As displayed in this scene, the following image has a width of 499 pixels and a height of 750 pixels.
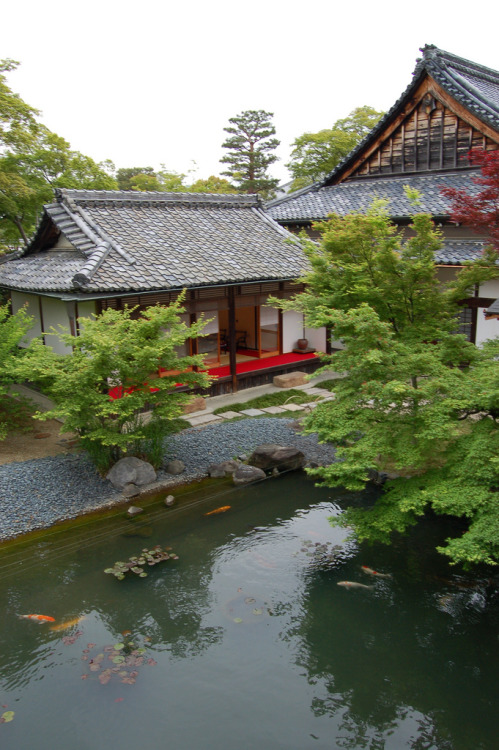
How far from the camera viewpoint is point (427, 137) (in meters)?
20.2

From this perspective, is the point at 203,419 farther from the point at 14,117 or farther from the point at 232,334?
the point at 14,117

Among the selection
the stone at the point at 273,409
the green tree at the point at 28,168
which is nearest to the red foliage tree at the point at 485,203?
the stone at the point at 273,409

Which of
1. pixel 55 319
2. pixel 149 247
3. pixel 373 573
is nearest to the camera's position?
pixel 373 573

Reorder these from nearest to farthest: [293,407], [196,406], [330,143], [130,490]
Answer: [130,490], [196,406], [293,407], [330,143]

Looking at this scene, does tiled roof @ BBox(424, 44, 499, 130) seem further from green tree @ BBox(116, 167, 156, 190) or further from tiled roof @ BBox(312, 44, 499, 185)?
green tree @ BBox(116, 167, 156, 190)

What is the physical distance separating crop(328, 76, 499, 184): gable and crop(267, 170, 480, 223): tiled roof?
0.46 meters

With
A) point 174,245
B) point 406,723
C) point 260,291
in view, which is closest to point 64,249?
point 174,245

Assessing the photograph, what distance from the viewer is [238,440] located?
14234mm

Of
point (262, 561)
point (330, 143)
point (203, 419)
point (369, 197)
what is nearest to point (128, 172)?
point (330, 143)

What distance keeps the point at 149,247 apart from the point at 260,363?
5382 mm

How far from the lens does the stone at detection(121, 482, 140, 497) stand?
11.8 m

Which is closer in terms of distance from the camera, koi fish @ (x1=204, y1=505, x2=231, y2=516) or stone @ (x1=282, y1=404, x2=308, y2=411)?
koi fish @ (x1=204, y1=505, x2=231, y2=516)

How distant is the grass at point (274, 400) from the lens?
54.3ft

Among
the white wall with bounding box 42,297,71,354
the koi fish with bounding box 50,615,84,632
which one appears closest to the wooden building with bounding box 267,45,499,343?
the white wall with bounding box 42,297,71,354
